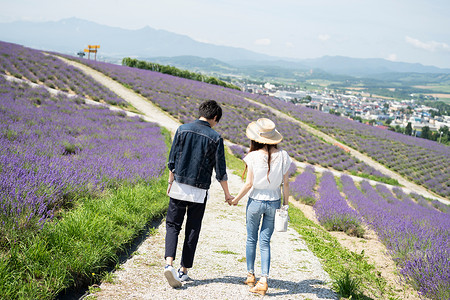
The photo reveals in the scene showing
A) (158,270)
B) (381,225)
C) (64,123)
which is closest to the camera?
(158,270)

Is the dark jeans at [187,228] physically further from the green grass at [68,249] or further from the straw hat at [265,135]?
the straw hat at [265,135]

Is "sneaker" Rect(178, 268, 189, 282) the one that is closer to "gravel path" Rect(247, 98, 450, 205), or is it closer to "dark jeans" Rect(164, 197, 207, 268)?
"dark jeans" Rect(164, 197, 207, 268)

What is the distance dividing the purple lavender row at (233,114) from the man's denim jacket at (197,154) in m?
18.5

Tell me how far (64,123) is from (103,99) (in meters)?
11.8

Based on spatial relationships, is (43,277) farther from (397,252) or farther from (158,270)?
(397,252)

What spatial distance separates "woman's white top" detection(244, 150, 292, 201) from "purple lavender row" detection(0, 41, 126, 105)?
19.8 m

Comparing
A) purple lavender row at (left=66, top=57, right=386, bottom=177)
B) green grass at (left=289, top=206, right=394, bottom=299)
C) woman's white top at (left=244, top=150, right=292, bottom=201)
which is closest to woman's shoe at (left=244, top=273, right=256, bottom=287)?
woman's white top at (left=244, top=150, right=292, bottom=201)

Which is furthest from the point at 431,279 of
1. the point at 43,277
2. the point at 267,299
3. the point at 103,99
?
the point at 103,99

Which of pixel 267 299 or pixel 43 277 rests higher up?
pixel 43 277

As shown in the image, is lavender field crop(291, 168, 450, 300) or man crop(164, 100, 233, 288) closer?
man crop(164, 100, 233, 288)

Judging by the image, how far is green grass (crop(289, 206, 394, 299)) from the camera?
4359mm

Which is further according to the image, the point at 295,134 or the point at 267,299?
the point at 295,134

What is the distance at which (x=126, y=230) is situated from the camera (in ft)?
15.0

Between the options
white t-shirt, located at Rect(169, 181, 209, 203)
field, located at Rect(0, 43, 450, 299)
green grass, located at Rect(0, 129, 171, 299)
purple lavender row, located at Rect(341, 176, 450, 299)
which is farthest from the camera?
purple lavender row, located at Rect(341, 176, 450, 299)
